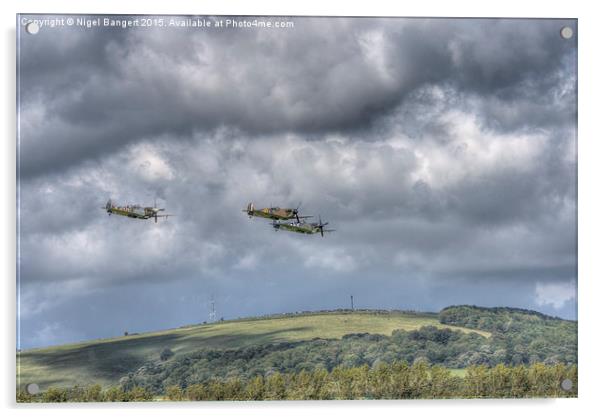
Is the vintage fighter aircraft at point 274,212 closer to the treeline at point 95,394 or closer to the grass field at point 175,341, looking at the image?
the grass field at point 175,341

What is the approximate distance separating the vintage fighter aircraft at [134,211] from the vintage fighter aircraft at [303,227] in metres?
3.80

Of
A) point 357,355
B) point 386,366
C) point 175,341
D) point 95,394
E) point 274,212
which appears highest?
point 274,212

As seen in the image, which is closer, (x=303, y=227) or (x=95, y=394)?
(x=95, y=394)

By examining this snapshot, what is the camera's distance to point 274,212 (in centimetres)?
3097

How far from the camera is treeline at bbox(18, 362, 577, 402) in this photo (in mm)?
29766

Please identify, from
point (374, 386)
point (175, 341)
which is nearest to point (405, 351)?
point (374, 386)

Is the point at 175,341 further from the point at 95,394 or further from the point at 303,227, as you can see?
the point at 303,227

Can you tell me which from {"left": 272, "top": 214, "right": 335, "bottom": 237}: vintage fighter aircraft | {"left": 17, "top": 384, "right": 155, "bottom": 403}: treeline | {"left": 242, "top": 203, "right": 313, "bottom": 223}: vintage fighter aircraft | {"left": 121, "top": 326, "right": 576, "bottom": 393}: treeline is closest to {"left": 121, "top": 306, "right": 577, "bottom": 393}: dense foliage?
{"left": 121, "top": 326, "right": 576, "bottom": 393}: treeline

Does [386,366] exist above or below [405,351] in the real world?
below

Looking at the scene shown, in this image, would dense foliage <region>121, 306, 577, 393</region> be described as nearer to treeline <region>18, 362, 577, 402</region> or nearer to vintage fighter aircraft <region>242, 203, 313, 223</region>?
treeline <region>18, 362, 577, 402</region>

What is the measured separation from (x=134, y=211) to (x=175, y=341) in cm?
463

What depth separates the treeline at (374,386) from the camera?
29766 mm

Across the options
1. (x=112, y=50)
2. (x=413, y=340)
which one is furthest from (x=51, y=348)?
(x=413, y=340)

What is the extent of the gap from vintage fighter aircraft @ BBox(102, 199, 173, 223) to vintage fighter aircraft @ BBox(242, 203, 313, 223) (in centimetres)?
283
